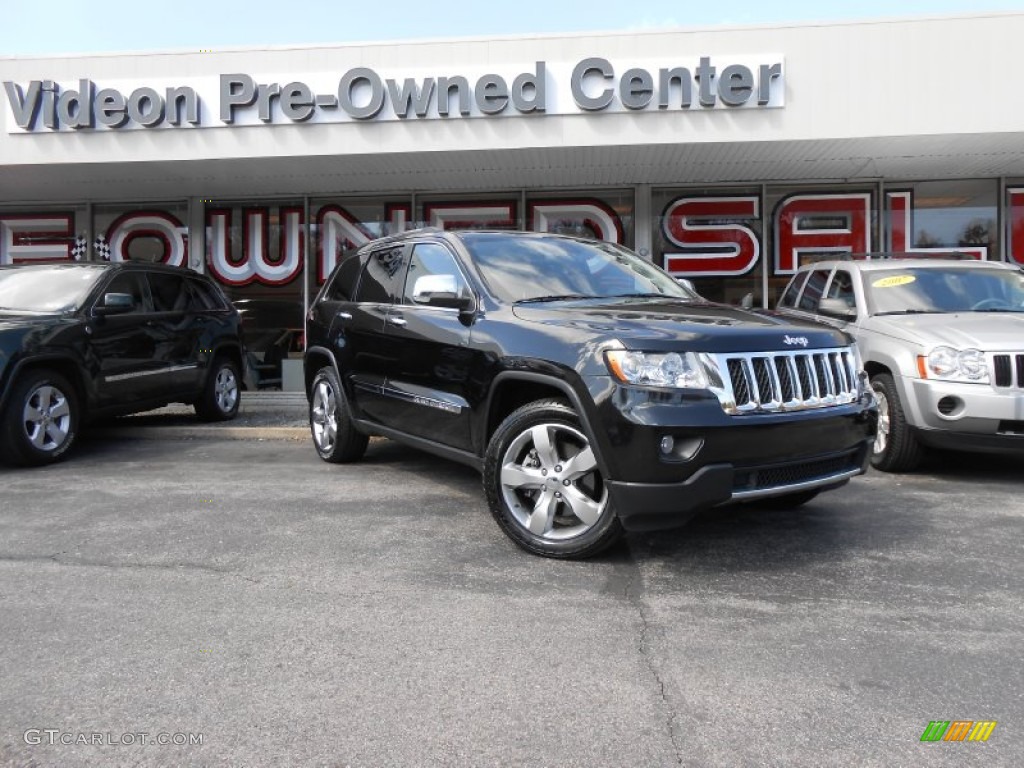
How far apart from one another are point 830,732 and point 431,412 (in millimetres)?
2990

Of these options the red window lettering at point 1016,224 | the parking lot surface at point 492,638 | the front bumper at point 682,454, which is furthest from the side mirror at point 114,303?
the red window lettering at point 1016,224

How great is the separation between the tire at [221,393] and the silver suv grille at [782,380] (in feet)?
22.4

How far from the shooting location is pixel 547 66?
984cm

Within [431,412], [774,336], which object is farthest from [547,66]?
[774,336]

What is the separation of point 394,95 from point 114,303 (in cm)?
479

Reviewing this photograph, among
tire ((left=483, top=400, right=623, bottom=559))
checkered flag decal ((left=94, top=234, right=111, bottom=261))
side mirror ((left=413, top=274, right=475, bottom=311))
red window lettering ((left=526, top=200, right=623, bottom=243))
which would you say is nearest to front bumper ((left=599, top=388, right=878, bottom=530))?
tire ((left=483, top=400, right=623, bottom=559))

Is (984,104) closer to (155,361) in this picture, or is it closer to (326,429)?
(326,429)

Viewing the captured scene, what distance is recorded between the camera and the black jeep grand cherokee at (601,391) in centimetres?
344

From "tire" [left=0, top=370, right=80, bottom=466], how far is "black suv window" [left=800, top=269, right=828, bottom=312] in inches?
267

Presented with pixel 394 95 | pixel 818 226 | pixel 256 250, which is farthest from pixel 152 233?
pixel 818 226

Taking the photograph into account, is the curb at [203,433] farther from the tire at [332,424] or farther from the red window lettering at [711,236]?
the red window lettering at [711,236]

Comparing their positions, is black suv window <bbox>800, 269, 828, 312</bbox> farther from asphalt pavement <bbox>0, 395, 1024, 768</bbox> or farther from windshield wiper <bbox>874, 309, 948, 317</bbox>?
asphalt pavement <bbox>0, 395, 1024, 768</bbox>

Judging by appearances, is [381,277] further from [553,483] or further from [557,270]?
[553,483]

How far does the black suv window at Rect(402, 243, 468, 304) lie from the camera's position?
190 inches
